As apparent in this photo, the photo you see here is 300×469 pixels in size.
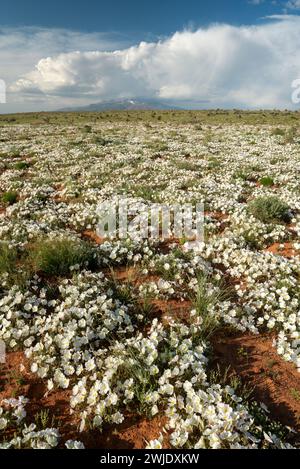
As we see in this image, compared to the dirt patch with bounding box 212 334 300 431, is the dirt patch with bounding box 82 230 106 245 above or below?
above

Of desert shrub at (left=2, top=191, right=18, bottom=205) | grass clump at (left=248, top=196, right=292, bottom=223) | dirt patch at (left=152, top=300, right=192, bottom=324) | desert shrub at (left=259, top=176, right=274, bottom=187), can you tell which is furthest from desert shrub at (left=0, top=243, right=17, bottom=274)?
desert shrub at (left=259, top=176, right=274, bottom=187)

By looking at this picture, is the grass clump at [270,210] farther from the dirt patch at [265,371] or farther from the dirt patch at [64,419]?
the dirt patch at [64,419]

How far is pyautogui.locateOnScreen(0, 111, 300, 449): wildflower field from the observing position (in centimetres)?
461

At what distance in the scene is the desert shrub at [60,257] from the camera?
7.99m

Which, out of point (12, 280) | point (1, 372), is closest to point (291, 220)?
point (12, 280)

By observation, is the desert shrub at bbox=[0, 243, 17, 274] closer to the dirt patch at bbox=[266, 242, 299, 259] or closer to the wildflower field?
the wildflower field

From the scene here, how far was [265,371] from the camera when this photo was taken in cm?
570

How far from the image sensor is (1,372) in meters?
5.52

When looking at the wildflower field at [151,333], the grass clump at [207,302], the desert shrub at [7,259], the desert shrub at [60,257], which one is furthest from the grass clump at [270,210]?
the desert shrub at [7,259]

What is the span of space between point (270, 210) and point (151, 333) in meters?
7.26

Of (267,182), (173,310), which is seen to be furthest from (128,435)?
(267,182)

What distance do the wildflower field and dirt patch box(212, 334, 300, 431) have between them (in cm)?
2

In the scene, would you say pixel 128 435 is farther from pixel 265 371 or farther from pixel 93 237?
pixel 93 237

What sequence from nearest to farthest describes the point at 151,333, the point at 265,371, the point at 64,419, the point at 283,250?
the point at 64,419 → the point at 265,371 → the point at 151,333 → the point at 283,250
